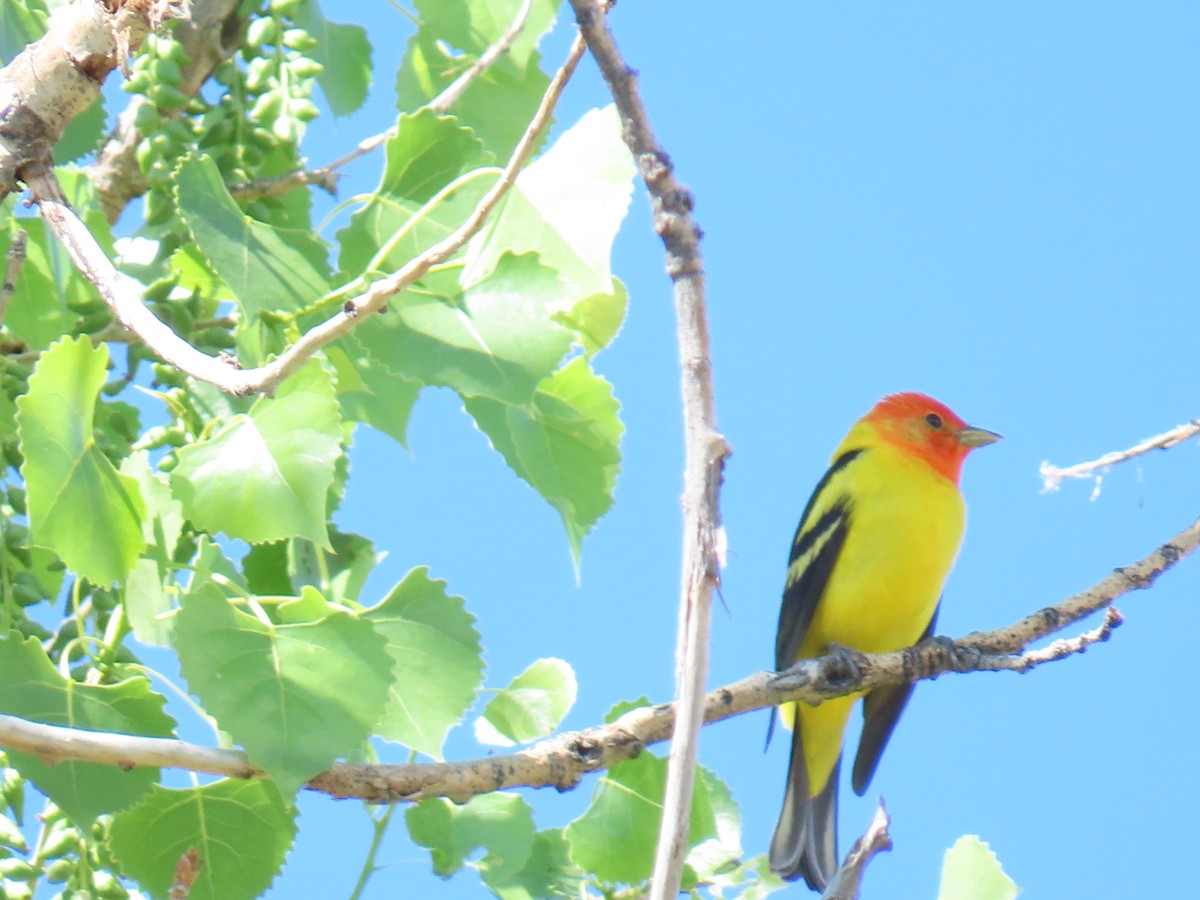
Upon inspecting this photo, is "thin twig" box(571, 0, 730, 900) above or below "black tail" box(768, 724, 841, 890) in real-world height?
below

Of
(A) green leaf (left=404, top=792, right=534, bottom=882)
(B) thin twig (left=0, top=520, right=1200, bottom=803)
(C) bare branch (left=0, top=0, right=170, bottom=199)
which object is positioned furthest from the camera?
(A) green leaf (left=404, top=792, right=534, bottom=882)

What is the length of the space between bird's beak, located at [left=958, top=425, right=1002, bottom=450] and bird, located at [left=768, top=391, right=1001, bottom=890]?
0.45 meters

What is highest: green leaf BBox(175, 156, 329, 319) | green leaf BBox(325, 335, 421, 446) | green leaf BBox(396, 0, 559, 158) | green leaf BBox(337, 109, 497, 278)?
green leaf BBox(396, 0, 559, 158)

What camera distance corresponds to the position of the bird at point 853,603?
12.0 ft

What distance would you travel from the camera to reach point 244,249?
204cm

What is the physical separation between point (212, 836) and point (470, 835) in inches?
16.3

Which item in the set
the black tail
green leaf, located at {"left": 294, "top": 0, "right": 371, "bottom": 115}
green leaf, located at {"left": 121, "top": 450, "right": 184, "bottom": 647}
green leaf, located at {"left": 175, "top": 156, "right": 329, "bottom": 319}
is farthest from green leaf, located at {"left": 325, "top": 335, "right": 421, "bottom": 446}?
the black tail

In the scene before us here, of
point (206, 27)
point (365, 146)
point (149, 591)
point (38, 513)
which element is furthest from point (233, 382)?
point (206, 27)

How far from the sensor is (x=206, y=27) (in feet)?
8.90

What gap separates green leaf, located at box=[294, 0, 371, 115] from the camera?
2.80 meters

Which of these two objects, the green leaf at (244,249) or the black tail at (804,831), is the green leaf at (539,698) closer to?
the green leaf at (244,249)

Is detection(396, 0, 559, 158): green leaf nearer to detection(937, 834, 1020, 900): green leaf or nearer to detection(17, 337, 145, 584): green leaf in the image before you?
detection(17, 337, 145, 584): green leaf

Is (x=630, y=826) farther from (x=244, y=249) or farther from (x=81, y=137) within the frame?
(x=81, y=137)

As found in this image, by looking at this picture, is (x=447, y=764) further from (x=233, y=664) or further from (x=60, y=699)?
(x=60, y=699)
